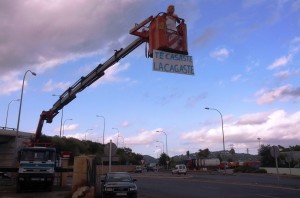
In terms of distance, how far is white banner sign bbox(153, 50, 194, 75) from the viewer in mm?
9719

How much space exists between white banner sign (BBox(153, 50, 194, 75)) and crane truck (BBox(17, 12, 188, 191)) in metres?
0.51

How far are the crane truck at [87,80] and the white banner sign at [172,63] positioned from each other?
0.51m

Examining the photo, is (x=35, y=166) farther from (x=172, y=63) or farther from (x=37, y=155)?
(x=172, y=63)

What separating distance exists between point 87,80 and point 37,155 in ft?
26.0

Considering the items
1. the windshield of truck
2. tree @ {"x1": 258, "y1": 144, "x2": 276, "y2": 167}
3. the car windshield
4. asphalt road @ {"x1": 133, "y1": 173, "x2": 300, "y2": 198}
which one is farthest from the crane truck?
tree @ {"x1": 258, "y1": 144, "x2": 276, "y2": 167}

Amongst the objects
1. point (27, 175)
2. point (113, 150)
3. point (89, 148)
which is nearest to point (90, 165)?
point (113, 150)

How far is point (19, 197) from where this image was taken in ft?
74.0

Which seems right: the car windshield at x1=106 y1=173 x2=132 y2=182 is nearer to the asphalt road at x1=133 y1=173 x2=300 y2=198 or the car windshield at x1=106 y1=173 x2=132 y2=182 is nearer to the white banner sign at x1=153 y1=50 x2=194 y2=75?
the asphalt road at x1=133 y1=173 x2=300 y2=198

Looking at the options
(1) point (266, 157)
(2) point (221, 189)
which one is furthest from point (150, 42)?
(1) point (266, 157)

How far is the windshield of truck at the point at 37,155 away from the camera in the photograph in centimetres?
2652

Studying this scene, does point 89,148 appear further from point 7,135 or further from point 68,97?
point 68,97

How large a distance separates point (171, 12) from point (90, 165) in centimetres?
1147

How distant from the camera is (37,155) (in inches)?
1049

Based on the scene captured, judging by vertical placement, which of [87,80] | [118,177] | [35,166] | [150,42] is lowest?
[118,177]
